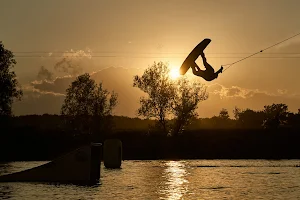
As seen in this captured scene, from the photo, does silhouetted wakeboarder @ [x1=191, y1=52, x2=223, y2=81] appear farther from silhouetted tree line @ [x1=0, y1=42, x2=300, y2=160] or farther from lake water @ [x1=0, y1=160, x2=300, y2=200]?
silhouetted tree line @ [x1=0, y1=42, x2=300, y2=160]

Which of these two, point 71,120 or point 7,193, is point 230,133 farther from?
point 7,193

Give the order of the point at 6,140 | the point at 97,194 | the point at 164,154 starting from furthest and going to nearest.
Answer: the point at 164,154
the point at 6,140
the point at 97,194

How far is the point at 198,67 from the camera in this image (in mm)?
28781

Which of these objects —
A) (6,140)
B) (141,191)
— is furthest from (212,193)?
(6,140)

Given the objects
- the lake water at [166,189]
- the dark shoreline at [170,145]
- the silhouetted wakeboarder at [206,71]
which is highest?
the silhouetted wakeboarder at [206,71]

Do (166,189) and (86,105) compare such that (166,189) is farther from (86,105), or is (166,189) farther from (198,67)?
(86,105)

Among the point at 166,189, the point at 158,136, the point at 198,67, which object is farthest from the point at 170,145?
the point at 198,67

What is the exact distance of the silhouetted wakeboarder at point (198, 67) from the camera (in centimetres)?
2784

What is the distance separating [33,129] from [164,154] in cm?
2766

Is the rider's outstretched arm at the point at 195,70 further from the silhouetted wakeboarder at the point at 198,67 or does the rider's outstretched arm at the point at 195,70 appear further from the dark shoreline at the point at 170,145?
the dark shoreline at the point at 170,145

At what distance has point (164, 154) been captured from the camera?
101062mm

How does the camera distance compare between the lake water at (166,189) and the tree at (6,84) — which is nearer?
the lake water at (166,189)

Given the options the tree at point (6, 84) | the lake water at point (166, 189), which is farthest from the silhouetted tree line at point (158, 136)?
the lake water at point (166, 189)

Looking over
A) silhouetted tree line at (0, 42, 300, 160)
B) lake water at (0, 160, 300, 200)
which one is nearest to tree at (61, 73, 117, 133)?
silhouetted tree line at (0, 42, 300, 160)
